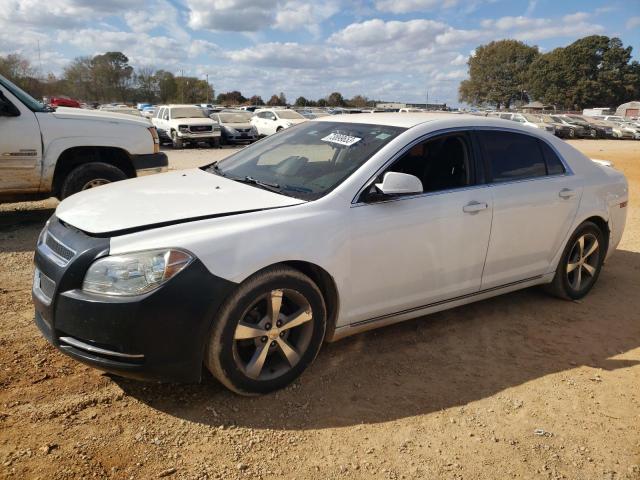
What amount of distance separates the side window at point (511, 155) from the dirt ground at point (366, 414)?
1244 mm

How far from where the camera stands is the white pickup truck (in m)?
6.20

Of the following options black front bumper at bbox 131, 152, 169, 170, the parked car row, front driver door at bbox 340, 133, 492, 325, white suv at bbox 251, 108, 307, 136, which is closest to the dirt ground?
front driver door at bbox 340, 133, 492, 325

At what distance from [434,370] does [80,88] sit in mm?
77876

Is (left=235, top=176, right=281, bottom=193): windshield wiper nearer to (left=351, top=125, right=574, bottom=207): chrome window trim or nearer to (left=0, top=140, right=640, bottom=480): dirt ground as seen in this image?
(left=351, top=125, right=574, bottom=207): chrome window trim

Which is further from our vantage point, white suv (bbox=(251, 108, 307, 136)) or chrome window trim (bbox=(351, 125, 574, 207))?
white suv (bbox=(251, 108, 307, 136))

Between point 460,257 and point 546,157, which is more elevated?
point 546,157

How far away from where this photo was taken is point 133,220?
290cm

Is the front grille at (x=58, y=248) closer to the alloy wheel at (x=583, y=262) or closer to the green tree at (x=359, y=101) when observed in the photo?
the alloy wheel at (x=583, y=262)

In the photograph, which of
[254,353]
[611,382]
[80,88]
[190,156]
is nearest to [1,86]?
[254,353]

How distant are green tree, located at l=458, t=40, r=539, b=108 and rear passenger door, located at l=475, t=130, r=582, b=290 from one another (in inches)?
3868

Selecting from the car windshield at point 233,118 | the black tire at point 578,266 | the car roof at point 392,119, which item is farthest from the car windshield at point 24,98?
the car windshield at point 233,118

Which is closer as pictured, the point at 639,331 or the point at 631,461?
the point at 631,461

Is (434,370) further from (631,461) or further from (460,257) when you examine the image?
(631,461)

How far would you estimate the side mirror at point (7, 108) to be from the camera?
20.0ft
